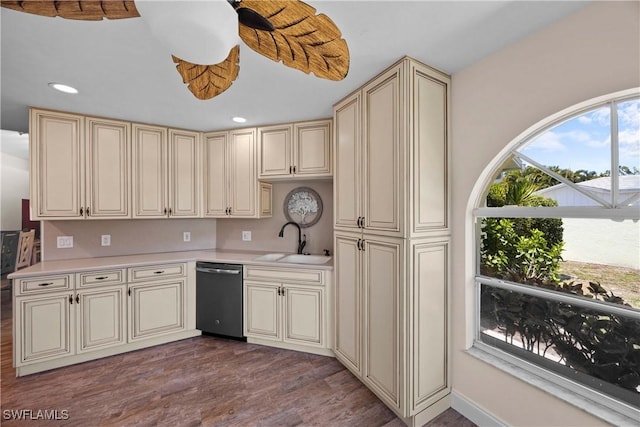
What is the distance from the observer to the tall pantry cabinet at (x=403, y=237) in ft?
5.57

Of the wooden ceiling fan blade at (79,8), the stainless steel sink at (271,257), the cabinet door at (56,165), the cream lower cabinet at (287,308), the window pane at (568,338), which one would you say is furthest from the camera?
the stainless steel sink at (271,257)

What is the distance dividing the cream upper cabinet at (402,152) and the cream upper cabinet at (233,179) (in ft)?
4.51

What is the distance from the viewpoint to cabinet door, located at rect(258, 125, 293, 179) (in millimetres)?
2879

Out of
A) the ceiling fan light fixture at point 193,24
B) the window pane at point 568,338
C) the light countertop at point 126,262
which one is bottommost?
the window pane at point 568,338

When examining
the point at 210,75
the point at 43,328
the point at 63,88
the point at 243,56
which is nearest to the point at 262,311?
the point at 43,328

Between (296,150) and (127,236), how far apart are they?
7.14 ft

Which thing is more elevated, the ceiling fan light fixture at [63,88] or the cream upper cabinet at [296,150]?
the ceiling fan light fixture at [63,88]

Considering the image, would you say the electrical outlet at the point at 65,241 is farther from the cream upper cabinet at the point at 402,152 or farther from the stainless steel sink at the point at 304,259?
the cream upper cabinet at the point at 402,152

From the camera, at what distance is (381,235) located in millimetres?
1881

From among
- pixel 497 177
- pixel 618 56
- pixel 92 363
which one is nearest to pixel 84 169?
pixel 92 363

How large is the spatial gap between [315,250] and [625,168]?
8.12 ft

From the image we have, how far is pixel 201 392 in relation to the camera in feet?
6.68

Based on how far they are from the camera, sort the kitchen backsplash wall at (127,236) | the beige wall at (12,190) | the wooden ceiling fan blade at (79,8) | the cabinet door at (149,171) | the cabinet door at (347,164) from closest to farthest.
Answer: the wooden ceiling fan blade at (79,8) < the cabinet door at (347,164) < the kitchen backsplash wall at (127,236) < the cabinet door at (149,171) < the beige wall at (12,190)

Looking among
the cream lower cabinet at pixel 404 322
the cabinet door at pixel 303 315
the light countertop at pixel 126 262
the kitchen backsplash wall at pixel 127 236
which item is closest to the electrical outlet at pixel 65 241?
the kitchen backsplash wall at pixel 127 236
